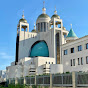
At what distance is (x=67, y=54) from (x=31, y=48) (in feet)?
65.6

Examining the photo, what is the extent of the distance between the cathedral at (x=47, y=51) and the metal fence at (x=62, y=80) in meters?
15.7

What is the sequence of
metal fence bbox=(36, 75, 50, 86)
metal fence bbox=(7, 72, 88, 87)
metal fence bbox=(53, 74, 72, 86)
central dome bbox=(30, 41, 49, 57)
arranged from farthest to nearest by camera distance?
central dome bbox=(30, 41, 49, 57), metal fence bbox=(36, 75, 50, 86), metal fence bbox=(53, 74, 72, 86), metal fence bbox=(7, 72, 88, 87)

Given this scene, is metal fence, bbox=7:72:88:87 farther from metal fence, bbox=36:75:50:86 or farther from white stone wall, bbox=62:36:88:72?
white stone wall, bbox=62:36:88:72

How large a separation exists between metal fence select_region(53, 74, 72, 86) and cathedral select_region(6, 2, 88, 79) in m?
15.7

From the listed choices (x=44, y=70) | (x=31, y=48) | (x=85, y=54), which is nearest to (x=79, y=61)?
(x=85, y=54)

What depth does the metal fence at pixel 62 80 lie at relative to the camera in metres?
17.1

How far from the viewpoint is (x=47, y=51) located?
54.3 metres

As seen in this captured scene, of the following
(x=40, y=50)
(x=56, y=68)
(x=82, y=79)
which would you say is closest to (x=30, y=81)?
(x=82, y=79)

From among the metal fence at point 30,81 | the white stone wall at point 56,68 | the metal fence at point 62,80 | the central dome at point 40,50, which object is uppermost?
the central dome at point 40,50

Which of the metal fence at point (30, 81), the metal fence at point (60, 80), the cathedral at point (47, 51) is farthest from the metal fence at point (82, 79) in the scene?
the cathedral at point (47, 51)

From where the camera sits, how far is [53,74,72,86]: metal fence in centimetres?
1711

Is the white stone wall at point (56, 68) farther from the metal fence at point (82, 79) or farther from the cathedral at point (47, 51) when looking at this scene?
the metal fence at point (82, 79)

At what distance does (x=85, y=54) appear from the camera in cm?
3403

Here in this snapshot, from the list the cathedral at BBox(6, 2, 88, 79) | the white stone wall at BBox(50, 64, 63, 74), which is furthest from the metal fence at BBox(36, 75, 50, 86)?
the white stone wall at BBox(50, 64, 63, 74)
